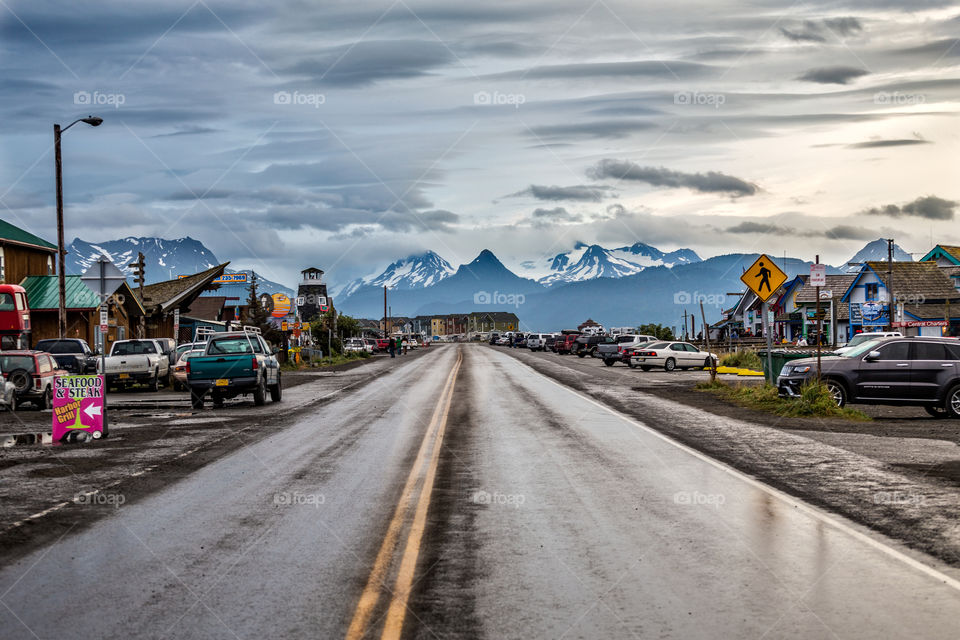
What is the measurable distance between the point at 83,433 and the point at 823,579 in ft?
48.9

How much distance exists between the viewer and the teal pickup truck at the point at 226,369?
24844 millimetres

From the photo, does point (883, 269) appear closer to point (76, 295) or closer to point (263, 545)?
point (76, 295)

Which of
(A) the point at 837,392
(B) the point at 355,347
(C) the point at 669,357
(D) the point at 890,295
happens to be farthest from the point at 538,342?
(A) the point at 837,392

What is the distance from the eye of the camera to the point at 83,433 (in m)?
17.9

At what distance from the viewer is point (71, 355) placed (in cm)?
3288

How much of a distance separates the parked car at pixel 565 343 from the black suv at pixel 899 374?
174 ft

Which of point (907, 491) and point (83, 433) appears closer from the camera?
point (907, 491)

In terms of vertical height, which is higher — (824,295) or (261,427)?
(824,295)

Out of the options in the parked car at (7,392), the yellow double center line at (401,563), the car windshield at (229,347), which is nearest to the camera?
the yellow double center line at (401,563)

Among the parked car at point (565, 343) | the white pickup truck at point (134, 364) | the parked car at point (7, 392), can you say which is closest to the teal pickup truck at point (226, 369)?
the parked car at point (7, 392)

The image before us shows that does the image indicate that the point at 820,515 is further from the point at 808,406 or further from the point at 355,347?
the point at 355,347

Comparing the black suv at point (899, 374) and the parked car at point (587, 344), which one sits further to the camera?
the parked car at point (587, 344)

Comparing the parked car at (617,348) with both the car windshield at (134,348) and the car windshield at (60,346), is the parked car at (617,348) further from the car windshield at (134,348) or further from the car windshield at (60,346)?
the car windshield at (60,346)

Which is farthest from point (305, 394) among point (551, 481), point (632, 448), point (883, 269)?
point (883, 269)
